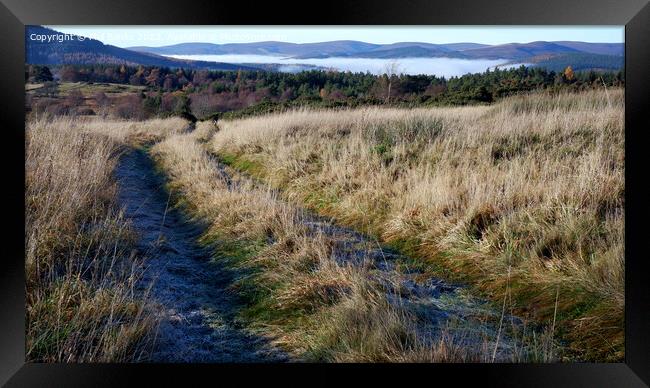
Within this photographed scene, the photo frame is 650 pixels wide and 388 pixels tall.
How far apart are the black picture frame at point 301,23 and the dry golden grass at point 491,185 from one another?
17 centimetres

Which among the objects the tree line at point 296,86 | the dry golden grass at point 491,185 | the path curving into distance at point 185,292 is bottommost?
the path curving into distance at point 185,292

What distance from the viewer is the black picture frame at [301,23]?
3.33m

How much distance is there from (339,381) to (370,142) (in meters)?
4.14

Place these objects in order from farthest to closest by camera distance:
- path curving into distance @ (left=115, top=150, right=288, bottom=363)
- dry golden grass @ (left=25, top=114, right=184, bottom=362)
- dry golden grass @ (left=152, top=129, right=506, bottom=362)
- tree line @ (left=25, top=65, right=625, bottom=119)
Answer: tree line @ (left=25, top=65, right=625, bottom=119) → path curving into distance @ (left=115, top=150, right=288, bottom=363) → dry golden grass @ (left=25, top=114, right=184, bottom=362) → dry golden grass @ (left=152, top=129, right=506, bottom=362)

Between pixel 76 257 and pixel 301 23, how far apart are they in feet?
9.13

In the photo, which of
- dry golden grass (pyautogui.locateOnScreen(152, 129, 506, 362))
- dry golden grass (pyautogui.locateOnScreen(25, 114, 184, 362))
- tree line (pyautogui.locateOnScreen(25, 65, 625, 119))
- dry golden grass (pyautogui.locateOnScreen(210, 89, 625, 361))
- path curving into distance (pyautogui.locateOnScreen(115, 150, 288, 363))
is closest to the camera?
dry golden grass (pyautogui.locateOnScreen(152, 129, 506, 362))

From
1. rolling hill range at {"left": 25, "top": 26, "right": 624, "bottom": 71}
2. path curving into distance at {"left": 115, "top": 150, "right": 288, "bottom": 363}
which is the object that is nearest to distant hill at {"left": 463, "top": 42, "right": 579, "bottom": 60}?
rolling hill range at {"left": 25, "top": 26, "right": 624, "bottom": 71}

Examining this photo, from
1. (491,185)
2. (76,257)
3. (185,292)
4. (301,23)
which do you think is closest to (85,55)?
(76,257)

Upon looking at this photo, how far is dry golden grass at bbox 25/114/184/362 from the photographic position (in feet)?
11.2

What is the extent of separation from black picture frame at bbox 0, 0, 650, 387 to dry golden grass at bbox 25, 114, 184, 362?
4.8 inches

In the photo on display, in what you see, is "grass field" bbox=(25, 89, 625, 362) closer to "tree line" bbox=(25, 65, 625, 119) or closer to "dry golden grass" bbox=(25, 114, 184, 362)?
"dry golden grass" bbox=(25, 114, 184, 362)

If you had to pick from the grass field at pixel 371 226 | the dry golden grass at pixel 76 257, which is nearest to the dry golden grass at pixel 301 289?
the grass field at pixel 371 226

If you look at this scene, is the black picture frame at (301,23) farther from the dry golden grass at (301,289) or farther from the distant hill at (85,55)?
the dry golden grass at (301,289)

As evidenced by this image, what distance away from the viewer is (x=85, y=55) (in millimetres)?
4230
